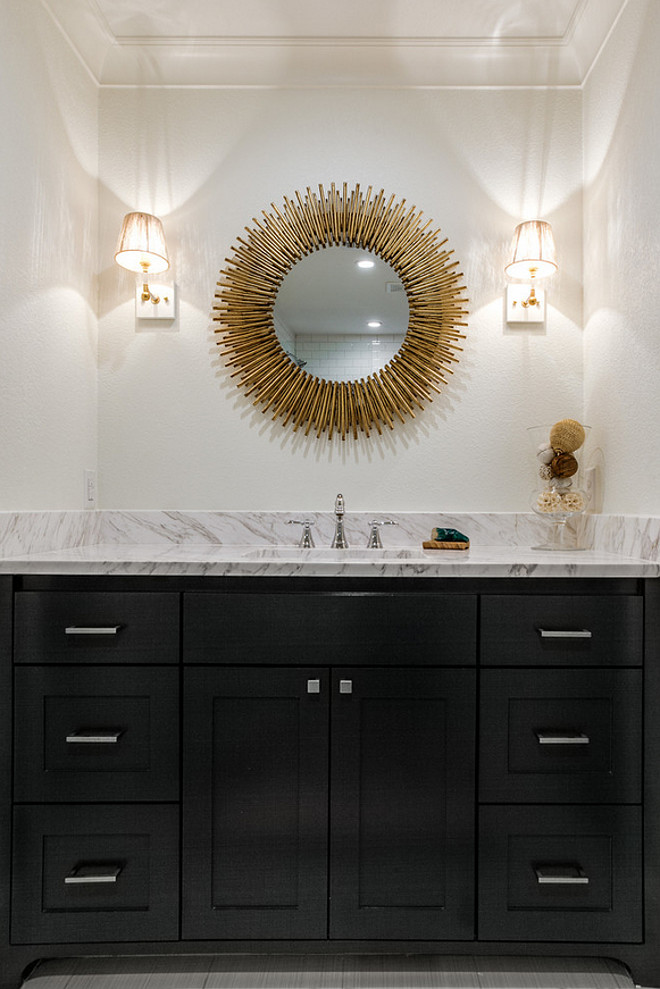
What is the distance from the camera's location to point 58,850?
51.5 inches

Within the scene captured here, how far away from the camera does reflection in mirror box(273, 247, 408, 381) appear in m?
1.92

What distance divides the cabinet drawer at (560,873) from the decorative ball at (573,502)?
0.78 m

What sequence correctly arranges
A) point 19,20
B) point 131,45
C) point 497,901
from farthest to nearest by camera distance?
point 131,45, point 19,20, point 497,901

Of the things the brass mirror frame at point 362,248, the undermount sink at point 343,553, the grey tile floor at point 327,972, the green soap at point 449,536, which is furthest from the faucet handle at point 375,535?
the grey tile floor at point 327,972

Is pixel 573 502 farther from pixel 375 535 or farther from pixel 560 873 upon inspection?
pixel 560 873

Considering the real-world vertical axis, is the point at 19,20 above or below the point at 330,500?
above

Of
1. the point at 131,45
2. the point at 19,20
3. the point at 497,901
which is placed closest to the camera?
the point at 497,901

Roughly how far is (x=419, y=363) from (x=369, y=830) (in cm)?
132

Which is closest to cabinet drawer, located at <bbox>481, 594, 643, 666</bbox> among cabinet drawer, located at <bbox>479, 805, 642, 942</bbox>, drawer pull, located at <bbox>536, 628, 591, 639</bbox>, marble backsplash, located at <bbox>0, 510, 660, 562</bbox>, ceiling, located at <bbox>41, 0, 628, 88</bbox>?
drawer pull, located at <bbox>536, 628, 591, 639</bbox>

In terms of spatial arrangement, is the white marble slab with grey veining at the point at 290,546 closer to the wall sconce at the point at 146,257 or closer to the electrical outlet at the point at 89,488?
the electrical outlet at the point at 89,488

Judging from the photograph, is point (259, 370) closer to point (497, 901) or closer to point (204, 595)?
point (204, 595)

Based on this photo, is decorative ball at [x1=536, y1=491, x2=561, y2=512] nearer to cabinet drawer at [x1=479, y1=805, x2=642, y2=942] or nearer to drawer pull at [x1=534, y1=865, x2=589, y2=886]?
cabinet drawer at [x1=479, y1=805, x2=642, y2=942]

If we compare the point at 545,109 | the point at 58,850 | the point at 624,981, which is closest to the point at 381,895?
the point at 624,981

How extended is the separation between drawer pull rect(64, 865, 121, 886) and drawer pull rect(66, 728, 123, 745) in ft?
0.89
